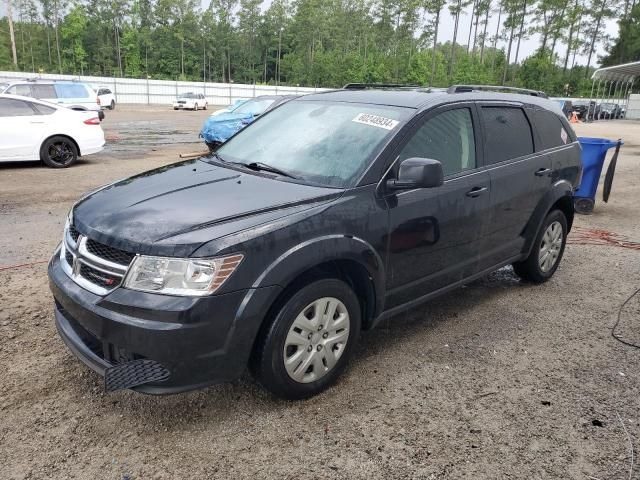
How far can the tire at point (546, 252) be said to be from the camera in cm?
490

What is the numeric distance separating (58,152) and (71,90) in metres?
8.76

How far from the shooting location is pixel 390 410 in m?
3.05

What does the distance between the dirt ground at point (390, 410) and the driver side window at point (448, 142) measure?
1.26 m

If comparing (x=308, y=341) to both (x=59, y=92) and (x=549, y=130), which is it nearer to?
(x=549, y=130)

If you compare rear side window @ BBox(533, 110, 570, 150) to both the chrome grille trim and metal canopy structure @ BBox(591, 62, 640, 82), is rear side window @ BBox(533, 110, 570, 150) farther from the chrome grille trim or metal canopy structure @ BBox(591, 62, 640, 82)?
metal canopy structure @ BBox(591, 62, 640, 82)

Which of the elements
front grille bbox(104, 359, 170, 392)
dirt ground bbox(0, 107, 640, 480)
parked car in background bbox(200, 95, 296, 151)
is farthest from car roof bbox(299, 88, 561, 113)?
parked car in background bbox(200, 95, 296, 151)

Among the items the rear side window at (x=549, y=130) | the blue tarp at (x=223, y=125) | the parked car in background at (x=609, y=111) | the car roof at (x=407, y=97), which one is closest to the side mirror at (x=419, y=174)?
the car roof at (x=407, y=97)

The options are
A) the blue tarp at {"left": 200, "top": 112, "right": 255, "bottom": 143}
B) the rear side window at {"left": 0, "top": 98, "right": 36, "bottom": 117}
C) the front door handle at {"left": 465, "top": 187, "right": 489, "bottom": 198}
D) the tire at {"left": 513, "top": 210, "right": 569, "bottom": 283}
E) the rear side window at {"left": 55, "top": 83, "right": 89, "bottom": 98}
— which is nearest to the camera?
the front door handle at {"left": 465, "top": 187, "right": 489, "bottom": 198}

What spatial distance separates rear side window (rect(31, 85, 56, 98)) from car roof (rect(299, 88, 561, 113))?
1619 cm

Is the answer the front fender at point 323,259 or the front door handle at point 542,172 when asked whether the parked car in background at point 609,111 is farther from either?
the front fender at point 323,259

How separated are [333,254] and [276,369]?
0.69m

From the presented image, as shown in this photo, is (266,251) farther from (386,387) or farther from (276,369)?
(386,387)

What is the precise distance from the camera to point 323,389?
320 centimetres

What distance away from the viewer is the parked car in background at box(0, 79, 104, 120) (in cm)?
1695
